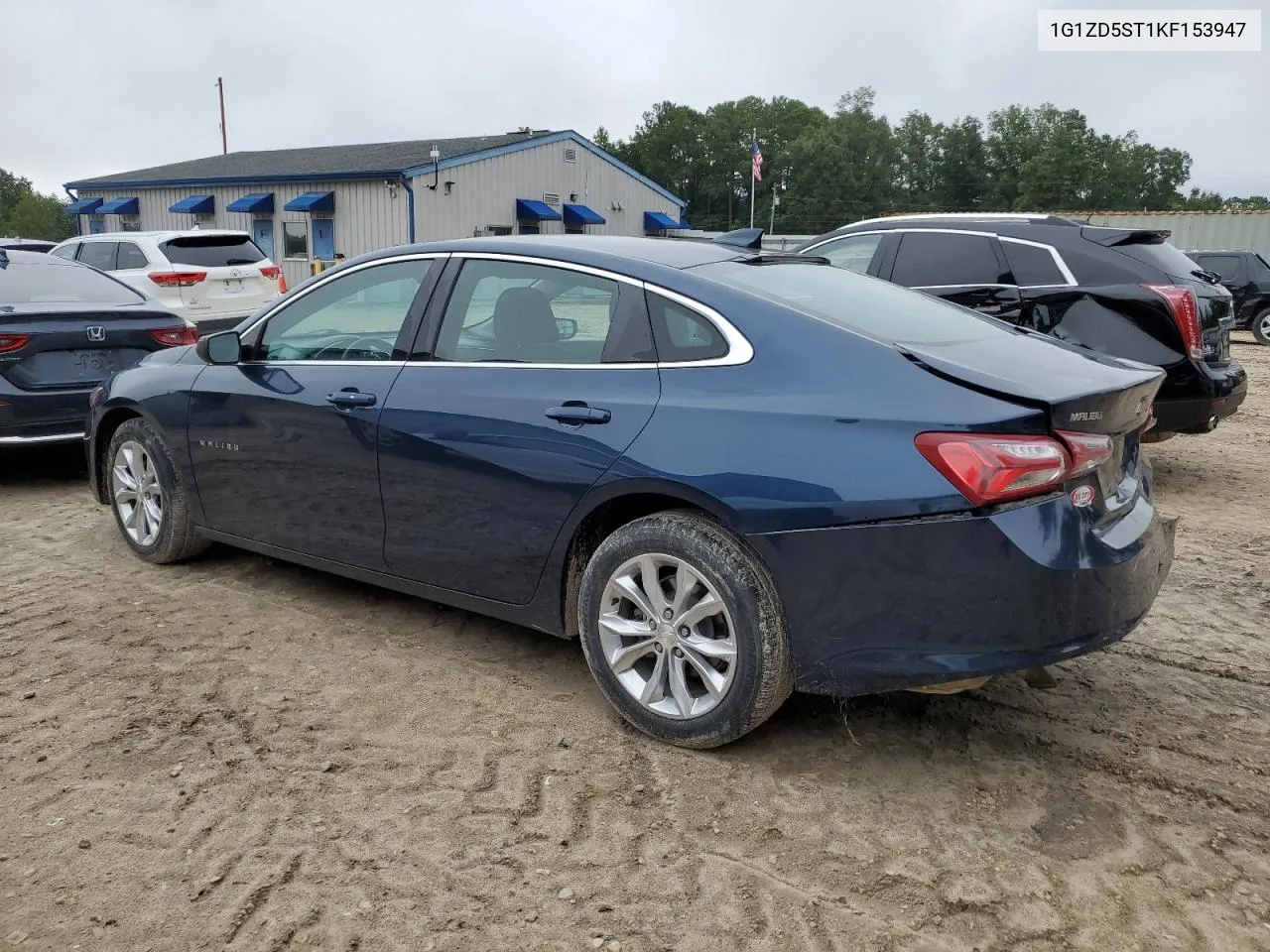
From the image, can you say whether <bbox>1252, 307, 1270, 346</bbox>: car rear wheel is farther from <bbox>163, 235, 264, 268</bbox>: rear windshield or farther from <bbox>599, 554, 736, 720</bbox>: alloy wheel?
<bbox>599, 554, 736, 720</bbox>: alloy wheel

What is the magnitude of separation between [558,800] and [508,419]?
4.13 ft

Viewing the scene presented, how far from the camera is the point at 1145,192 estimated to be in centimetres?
8350

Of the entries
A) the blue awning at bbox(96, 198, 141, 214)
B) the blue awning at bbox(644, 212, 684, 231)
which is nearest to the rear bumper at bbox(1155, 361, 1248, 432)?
the blue awning at bbox(644, 212, 684, 231)

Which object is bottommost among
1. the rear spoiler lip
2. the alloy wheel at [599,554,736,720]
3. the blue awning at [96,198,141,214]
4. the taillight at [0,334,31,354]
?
the alloy wheel at [599,554,736,720]

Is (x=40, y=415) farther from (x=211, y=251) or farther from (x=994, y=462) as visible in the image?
(x=211, y=251)

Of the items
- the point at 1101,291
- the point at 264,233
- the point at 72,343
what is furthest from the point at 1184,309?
the point at 264,233

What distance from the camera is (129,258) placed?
13.6 metres

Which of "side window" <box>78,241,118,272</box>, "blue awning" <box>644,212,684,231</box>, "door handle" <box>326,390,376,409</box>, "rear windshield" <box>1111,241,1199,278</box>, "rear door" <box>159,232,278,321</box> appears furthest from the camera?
"blue awning" <box>644,212,684,231</box>

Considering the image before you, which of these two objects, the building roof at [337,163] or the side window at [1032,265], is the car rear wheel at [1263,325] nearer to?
the side window at [1032,265]

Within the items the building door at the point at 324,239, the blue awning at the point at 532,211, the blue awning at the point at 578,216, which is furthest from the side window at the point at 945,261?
the blue awning at the point at 578,216

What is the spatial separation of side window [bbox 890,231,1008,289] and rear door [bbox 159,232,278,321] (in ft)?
29.9

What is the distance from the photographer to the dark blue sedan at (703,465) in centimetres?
287

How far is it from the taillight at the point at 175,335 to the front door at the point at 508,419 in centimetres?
389

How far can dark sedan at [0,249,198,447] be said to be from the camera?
655cm
